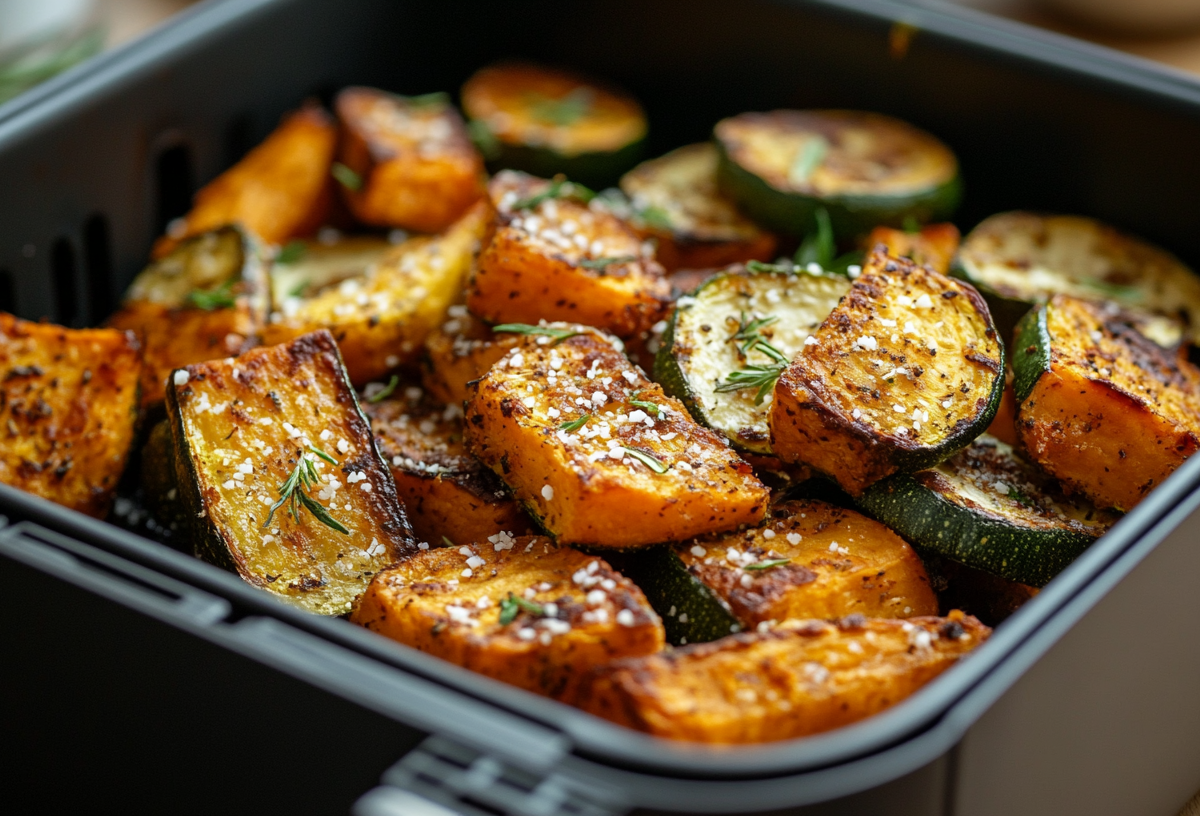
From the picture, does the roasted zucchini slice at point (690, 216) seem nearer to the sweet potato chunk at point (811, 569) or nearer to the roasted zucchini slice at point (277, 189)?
the roasted zucchini slice at point (277, 189)

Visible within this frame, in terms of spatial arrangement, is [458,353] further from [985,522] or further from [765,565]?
[985,522]

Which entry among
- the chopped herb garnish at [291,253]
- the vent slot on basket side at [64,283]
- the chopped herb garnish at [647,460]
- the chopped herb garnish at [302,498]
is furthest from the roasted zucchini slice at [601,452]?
the vent slot on basket side at [64,283]

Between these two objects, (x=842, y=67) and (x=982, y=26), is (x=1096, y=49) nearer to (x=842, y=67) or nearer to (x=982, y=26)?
(x=982, y=26)

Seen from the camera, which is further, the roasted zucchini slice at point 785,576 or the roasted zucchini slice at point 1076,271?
the roasted zucchini slice at point 1076,271

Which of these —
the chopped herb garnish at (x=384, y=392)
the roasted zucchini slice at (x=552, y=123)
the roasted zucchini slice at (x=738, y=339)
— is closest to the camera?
the roasted zucchini slice at (x=738, y=339)

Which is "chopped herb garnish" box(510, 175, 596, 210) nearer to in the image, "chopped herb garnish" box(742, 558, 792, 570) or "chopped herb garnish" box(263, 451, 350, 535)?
"chopped herb garnish" box(263, 451, 350, 535)

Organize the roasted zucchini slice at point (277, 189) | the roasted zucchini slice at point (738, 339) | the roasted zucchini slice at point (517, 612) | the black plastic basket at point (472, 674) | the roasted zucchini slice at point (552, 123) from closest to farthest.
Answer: the black plastic basket at point (472, 674), the roasted zucchini slice at point (517, 612), the roasted zucchini slice at point (738, 339), the roasted zucchini slice at point (277, 189), the roasted zucchini slice at point (552, 123)

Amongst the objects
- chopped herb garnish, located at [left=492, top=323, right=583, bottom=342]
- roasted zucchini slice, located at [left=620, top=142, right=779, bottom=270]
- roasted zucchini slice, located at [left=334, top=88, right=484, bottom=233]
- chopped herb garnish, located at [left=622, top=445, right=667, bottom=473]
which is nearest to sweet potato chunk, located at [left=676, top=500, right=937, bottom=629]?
chopped herb garnish, located at [left=622, top=445, right=667, bottom=473]
